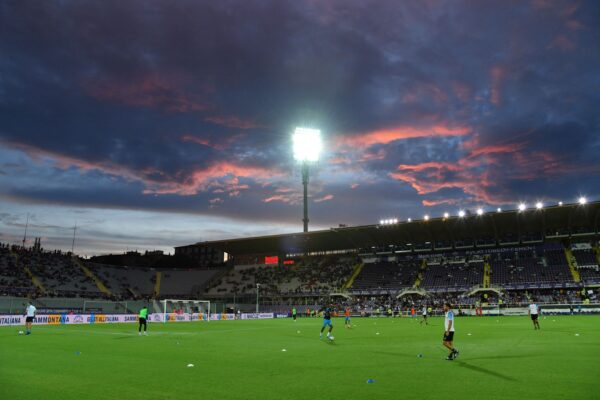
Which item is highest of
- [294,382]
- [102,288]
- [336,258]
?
[336,258]

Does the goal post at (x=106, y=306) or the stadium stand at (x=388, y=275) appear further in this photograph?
the stadium stand at (x=388, y=275)

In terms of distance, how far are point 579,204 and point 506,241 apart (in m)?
15.7

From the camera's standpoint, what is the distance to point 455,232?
79.1 metres

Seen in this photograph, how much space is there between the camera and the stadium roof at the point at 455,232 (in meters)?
70.2

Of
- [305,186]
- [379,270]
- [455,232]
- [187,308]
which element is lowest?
[187,308]

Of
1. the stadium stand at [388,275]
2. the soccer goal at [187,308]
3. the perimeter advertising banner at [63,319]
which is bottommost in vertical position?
the perimeter advertising banner at [63,319]

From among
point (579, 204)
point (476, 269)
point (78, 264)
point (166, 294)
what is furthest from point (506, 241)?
point (78, 264)

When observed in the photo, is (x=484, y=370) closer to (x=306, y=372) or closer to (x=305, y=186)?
(x=306, y=372)

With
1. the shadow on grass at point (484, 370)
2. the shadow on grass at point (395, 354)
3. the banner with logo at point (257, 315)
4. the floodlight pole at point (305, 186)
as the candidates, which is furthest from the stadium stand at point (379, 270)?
the shadow on grass at point (484, 370)

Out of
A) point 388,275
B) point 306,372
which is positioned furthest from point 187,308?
point 306,372

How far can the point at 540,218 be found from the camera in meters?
71.2

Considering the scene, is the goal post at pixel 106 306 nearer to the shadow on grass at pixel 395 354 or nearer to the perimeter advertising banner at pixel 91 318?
the perimeter advertising banner at pixel 91 318

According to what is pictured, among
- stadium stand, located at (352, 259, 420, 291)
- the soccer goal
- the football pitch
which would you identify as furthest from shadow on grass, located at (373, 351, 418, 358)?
stadium stand, located at (352, 259, 420, 291)

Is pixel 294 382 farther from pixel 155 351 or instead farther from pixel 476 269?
pixel 476 269
